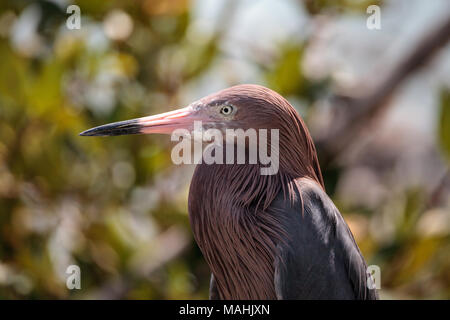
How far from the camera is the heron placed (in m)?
1.56

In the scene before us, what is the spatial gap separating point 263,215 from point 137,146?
6.93 feet

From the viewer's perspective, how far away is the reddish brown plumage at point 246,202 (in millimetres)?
1567

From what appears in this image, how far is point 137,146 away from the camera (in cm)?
358

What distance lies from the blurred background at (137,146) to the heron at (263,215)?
1.54 meters

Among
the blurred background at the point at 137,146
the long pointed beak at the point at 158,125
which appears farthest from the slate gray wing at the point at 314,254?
the blurred background at the point at 137,146

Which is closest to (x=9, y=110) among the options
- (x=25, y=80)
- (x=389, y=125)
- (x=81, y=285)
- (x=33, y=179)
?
(x=25, y=80)

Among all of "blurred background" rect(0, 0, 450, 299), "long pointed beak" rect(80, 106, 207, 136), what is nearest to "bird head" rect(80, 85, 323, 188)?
"long pointed beak" rect(80, 106, 207, 136)

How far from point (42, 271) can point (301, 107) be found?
1.89 m

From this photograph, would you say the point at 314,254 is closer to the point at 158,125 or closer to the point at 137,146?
the point at 158,125

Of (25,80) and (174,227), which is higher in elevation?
(25,80)

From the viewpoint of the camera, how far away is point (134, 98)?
12.0 feet
